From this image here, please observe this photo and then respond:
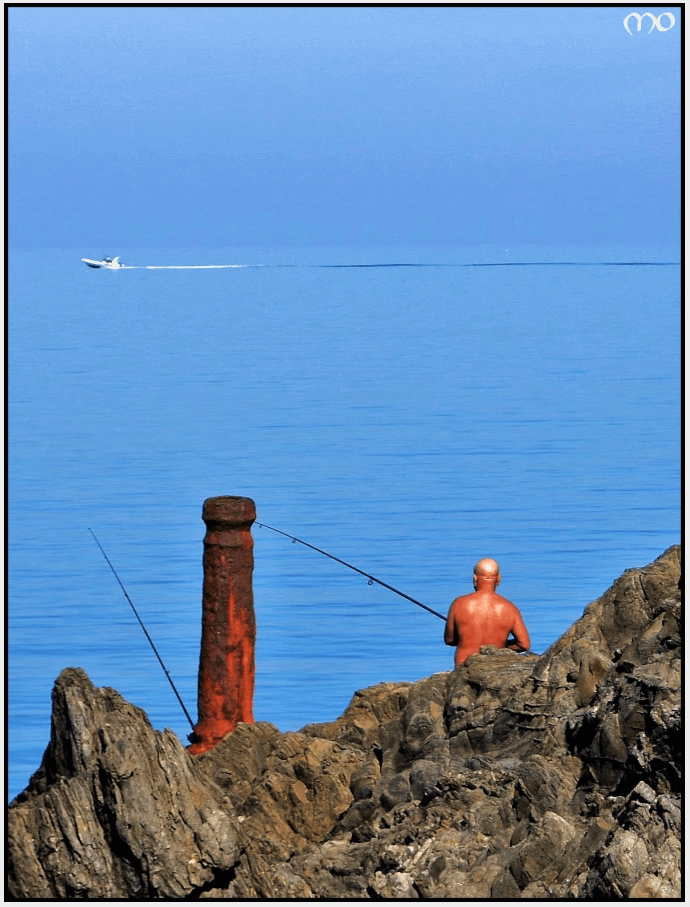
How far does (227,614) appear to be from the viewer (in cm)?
1267

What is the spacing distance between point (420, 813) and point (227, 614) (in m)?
4.23

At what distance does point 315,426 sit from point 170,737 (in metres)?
28.0

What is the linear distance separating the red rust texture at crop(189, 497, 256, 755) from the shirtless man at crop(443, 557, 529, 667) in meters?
1.54

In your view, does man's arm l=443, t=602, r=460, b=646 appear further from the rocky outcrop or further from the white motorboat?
the white motorboat

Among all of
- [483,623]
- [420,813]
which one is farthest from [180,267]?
[420,813]

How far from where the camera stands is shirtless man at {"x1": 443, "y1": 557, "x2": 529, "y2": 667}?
38.7 feet

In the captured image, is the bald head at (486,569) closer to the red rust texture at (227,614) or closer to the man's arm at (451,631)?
the man's arm at (451,631)

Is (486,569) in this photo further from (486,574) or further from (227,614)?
(227,614)

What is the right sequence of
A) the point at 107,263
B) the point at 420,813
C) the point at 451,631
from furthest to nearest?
the point at 107,263 → the point at 451,631 → the point at 420,813

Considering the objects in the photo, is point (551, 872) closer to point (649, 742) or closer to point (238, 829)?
point (649, 742)

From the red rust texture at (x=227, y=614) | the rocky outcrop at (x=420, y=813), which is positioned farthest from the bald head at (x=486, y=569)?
the rocky outcrop at (x=420, y=813)

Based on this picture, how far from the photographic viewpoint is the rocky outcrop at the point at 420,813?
7.86 meters

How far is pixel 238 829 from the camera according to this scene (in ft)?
27.0

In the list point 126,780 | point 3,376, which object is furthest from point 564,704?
point 3,376
